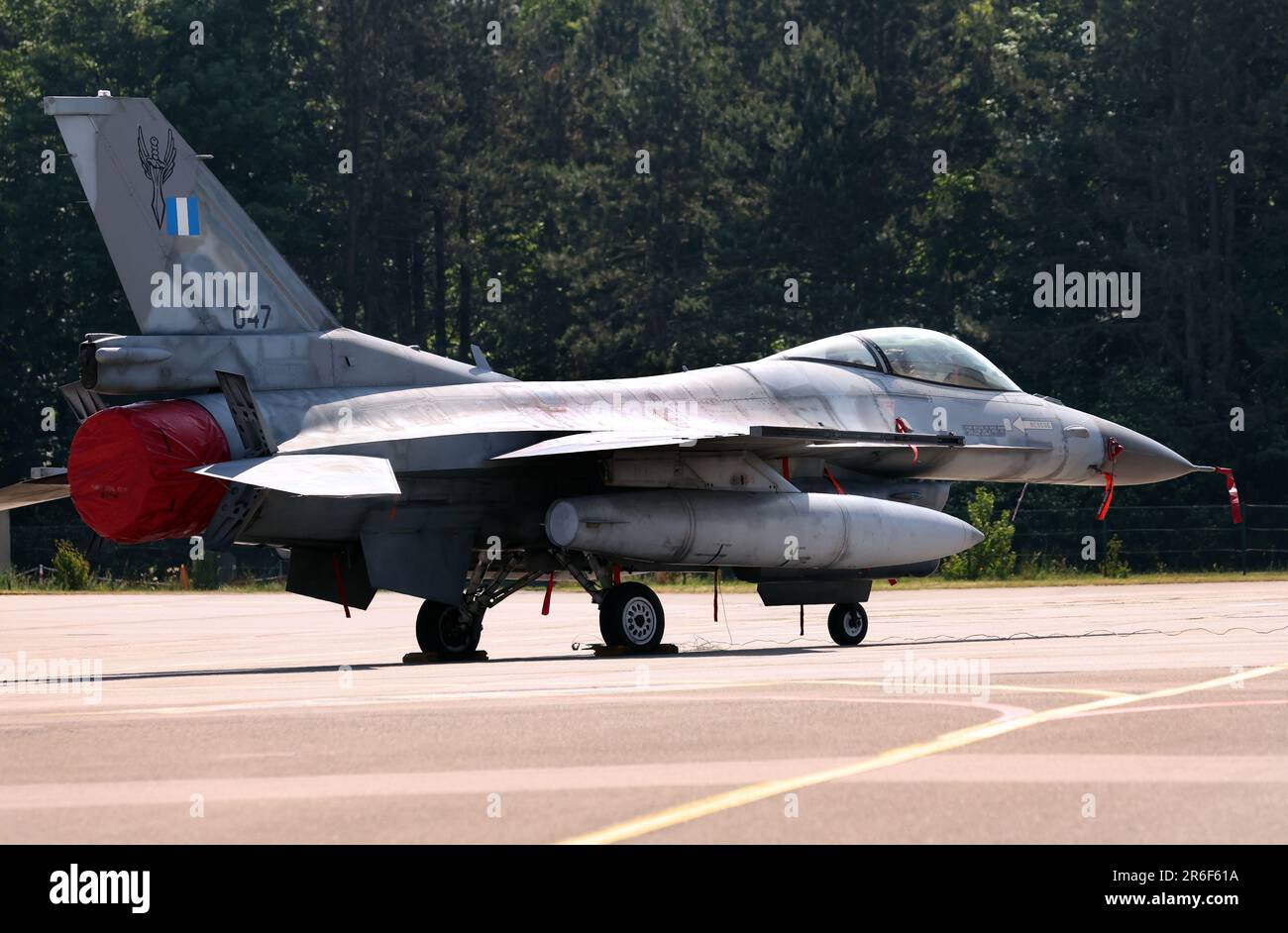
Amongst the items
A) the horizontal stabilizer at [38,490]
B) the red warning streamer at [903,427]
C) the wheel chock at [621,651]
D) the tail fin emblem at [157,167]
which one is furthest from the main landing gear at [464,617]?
the tail fin emblem at [157,167]

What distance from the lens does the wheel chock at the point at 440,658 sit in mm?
19266

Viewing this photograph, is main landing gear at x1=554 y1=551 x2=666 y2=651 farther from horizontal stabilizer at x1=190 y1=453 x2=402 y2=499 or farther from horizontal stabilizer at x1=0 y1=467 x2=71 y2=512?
horizontal stabilizer at x1=0 y1=467 x2=71 y2=512

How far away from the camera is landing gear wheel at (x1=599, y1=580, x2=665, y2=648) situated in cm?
1900

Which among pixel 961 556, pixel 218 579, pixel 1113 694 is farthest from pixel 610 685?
pixel 218 579

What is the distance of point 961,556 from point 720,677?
2947cm

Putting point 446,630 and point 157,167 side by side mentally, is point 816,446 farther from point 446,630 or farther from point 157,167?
point 157,167

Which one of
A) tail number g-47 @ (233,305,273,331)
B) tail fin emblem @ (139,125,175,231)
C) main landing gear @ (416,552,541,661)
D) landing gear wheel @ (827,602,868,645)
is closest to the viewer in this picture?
tail fin emblem @ (139,125,175,231)

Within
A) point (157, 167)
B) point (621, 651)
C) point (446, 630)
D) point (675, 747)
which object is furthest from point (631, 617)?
point (675, 747)

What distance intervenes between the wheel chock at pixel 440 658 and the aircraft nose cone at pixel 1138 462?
856 centimetres

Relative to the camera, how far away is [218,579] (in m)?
49.2

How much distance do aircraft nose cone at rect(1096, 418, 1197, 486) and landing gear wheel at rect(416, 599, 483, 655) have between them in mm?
8533

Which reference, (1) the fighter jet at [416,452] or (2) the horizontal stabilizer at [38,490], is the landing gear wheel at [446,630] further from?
(2) the horizontal stabilizer at [38,490]

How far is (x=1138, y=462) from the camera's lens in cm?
2328

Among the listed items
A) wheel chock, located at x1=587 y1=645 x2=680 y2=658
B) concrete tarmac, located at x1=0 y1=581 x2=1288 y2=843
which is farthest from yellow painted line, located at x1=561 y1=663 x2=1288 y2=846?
wheel chock, located at x1=587 y1=645 x2=680 y2=658
